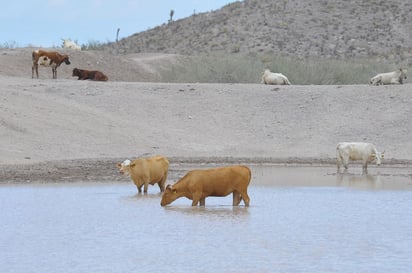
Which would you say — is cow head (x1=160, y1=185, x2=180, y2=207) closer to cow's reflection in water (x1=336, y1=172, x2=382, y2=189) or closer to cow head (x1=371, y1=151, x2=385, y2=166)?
cow's reflection in water (x1=336, y1=172, x2=382, y2=189)

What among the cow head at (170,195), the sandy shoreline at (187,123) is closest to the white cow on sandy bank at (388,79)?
the sandy shoreline at (187,123)

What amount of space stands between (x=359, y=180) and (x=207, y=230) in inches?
349

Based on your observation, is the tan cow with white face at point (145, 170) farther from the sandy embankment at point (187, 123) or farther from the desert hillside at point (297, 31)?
the desert hillside at point (297, 31)

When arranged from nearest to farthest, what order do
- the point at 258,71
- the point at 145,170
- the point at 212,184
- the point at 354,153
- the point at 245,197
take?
1. the point at 212,184
2. the point at 245,197
3. the point at 145,170
4. the point at 354,153
5. the point at 258,71

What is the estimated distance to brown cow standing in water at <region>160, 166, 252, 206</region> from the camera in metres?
16.8

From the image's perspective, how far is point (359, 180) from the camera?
23.1 meters

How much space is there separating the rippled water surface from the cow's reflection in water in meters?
0.30

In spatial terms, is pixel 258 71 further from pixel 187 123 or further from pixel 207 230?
pixel 207 230

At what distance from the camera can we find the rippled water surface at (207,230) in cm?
1227

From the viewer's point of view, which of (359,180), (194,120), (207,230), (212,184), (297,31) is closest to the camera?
(207,230)

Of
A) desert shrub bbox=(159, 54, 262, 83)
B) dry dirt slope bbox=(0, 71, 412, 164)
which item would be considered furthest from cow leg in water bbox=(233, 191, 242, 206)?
desert shrub bbox=(159, 54, 262, 83)

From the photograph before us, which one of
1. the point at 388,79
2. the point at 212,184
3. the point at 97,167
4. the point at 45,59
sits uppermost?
the point at 45,59

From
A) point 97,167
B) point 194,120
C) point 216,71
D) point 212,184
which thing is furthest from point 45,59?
point 212,184

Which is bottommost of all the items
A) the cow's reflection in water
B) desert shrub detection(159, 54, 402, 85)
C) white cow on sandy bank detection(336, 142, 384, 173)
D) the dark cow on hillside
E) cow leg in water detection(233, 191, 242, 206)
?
the cow's reflection in water
